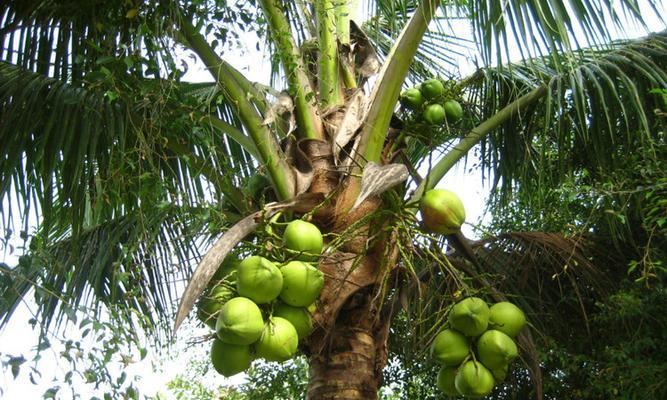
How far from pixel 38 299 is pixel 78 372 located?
10.5 inches

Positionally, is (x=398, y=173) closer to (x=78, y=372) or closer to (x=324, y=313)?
(x=324, y=313)

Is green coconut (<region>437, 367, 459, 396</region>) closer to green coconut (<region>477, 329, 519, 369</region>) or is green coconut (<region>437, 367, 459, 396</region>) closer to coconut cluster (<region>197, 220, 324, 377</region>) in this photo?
green coconut (<region>477, 329, 519, 369</region>)

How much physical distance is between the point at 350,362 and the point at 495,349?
1.65ft

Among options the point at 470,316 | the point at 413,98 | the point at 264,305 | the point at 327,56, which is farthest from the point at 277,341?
the point at 327,56

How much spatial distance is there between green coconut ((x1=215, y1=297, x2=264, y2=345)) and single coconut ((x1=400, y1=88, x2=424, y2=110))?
4.39 ft

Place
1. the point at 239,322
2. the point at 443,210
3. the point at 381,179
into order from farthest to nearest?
the point at 443,210 < the point at 381,179 < the point at 239,322

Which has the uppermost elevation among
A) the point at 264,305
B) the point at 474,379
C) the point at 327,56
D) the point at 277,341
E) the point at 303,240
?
the point at 327,56

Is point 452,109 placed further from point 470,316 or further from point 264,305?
point 264,305

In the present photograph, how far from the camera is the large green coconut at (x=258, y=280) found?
2.46m

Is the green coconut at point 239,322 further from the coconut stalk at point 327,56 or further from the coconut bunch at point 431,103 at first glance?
the coconut bunch at point 431,103

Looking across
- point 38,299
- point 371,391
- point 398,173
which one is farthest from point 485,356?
point 38,299

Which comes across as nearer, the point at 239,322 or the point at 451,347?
the point at 239,322

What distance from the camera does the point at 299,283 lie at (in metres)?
2.55

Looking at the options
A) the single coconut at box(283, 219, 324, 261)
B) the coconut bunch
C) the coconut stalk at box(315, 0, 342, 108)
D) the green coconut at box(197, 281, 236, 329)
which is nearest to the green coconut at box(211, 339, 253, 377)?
the green coconut at box(197, 281, 236, 329)
